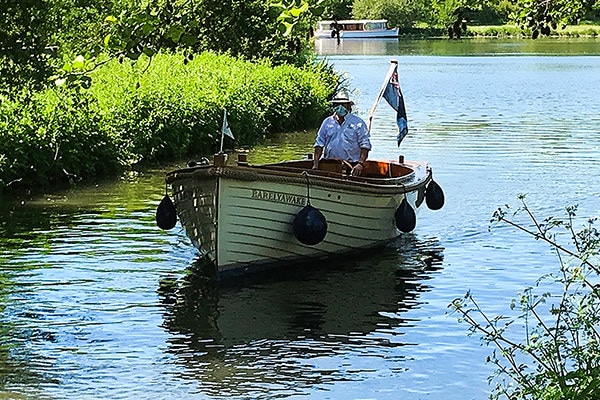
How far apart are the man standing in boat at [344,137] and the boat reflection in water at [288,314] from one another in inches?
54.4

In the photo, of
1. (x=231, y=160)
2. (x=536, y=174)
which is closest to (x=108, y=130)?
(x=231, y=160)

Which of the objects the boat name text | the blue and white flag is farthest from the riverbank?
the boat name text

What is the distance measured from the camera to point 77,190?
68.0 feet

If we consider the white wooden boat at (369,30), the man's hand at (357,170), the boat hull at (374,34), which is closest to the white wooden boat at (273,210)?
the man's hand at (357,170)

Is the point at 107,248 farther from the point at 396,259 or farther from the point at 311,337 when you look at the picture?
the point at 311,337

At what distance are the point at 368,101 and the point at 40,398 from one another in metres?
31.9

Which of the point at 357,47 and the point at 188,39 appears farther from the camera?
the point at 357,47

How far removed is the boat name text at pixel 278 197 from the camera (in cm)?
1328

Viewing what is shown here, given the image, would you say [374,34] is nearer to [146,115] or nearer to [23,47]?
[146,115]

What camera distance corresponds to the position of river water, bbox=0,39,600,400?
995 centimetres

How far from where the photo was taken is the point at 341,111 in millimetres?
15383

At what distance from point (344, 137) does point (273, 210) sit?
2.34m

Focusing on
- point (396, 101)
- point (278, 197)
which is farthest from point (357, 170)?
point (396, 101)

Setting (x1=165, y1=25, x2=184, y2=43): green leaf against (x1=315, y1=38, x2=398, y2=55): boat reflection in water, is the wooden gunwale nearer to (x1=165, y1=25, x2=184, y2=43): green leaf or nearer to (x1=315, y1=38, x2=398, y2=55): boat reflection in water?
(x1=165, y1=25, x2=184, y2=43): green leaf
